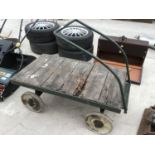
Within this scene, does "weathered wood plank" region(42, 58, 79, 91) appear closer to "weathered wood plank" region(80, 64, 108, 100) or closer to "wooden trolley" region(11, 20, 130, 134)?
"wooden trolley" region(11, 20, 130, 134)

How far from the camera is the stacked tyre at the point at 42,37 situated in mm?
3135

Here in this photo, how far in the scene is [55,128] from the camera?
2.20 metres

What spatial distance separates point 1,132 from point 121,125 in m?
1.25

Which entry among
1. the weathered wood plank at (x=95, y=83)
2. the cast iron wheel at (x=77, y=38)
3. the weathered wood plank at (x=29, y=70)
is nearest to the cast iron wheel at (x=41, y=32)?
the cast iron wheel at (x=77, y=38)

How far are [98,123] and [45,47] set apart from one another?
166 centimetres

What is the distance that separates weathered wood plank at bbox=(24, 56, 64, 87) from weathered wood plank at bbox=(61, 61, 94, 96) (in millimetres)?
232

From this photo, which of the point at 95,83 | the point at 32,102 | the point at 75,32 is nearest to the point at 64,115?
the point at 32,102

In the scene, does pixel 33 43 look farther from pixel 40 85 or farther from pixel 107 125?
pixel 107 125

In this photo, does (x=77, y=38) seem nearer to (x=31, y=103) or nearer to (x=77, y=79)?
(x=77, y=79)

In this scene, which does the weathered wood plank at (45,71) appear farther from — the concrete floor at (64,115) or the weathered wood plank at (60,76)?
the concrete floor at (64,115)

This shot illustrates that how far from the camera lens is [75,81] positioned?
2189mm

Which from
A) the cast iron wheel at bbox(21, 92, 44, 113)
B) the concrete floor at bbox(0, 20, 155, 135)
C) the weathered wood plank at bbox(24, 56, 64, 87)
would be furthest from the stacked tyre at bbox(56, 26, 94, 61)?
the cast iron wheel at bbox(21, 92, 44, 113)

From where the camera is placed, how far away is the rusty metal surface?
2818 mm

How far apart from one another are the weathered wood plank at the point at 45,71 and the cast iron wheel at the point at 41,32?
703 millimetres
